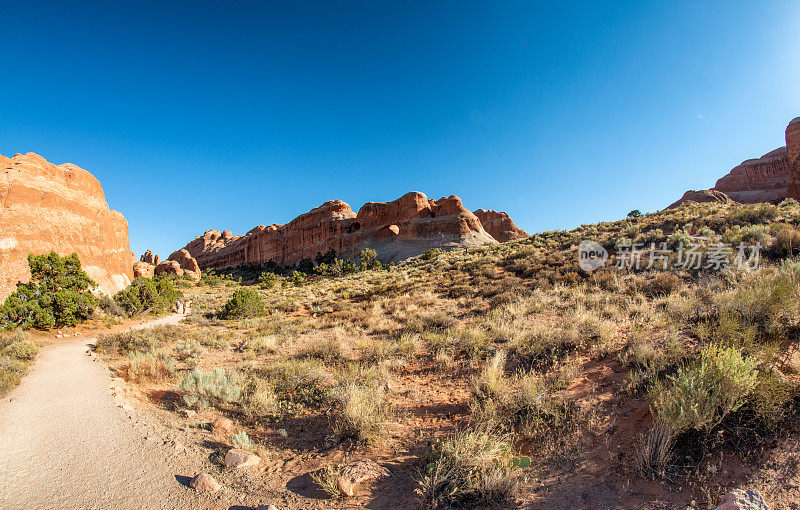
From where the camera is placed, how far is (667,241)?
13719mm

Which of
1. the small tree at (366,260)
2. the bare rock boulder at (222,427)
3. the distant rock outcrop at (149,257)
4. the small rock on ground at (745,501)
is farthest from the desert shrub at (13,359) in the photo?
the distant rock outcrop at (149,257)

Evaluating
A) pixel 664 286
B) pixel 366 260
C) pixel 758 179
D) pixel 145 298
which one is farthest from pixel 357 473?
pixel 758 179

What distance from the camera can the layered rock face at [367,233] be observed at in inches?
1567

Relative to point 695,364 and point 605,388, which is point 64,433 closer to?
point 605,388

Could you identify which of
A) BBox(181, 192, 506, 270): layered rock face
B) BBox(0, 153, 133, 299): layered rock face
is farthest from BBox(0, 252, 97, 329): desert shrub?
BBox(181, 192, 506, 270): layered rock face

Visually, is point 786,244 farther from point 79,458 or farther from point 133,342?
point 133,342

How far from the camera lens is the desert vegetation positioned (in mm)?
2658

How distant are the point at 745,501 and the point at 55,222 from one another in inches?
844

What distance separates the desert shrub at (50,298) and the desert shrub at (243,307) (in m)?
4.99

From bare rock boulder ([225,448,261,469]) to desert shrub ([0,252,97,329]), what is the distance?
485 inches

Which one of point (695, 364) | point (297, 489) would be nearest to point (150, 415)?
point (297, 489)

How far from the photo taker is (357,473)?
3.12m

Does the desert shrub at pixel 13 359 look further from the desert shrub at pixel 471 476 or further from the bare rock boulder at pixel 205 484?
the desert shrub at pixel 471 476

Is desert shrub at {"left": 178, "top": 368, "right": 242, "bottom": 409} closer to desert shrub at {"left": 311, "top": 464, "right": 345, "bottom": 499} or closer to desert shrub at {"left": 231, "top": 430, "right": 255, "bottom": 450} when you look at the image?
desert shrub at {"left": 231, "top": 430, "right": 255, "bottom": 450}
